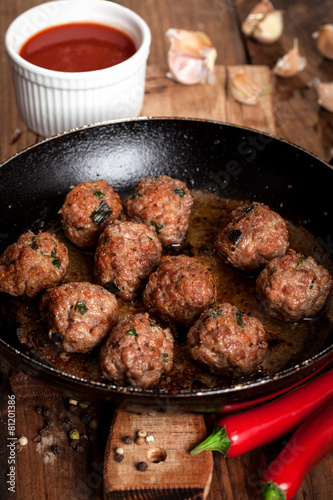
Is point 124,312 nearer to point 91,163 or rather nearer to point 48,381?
point 48,381

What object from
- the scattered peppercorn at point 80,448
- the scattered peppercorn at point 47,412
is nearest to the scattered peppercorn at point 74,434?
the scattered peppercorn at point 80,448

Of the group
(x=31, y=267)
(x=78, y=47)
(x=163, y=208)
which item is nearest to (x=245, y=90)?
(x=78, y=47)

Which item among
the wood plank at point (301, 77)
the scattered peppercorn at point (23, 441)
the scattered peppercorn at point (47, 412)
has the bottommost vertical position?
the scattered peppercorn at point (23, 441)

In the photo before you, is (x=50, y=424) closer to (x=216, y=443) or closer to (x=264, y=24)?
(x=216, y=443)

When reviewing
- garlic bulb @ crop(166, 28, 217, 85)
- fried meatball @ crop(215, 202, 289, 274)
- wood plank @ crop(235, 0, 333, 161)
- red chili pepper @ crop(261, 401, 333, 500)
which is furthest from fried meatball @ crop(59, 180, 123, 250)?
wood plank @ crop(235, 0, 333, 161)

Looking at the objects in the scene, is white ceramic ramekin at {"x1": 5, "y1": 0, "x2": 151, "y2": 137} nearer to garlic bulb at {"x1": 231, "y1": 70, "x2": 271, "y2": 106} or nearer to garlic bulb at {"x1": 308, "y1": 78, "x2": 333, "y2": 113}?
garlic bulb at {"x1": 231, "y1": 70, "x2": 271, "y2": 106}

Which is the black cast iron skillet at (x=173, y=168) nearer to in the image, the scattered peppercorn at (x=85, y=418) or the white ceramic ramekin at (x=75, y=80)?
the white ceramic ramekin at (x=75, y=80)

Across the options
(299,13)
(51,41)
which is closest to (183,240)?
(51,41)
